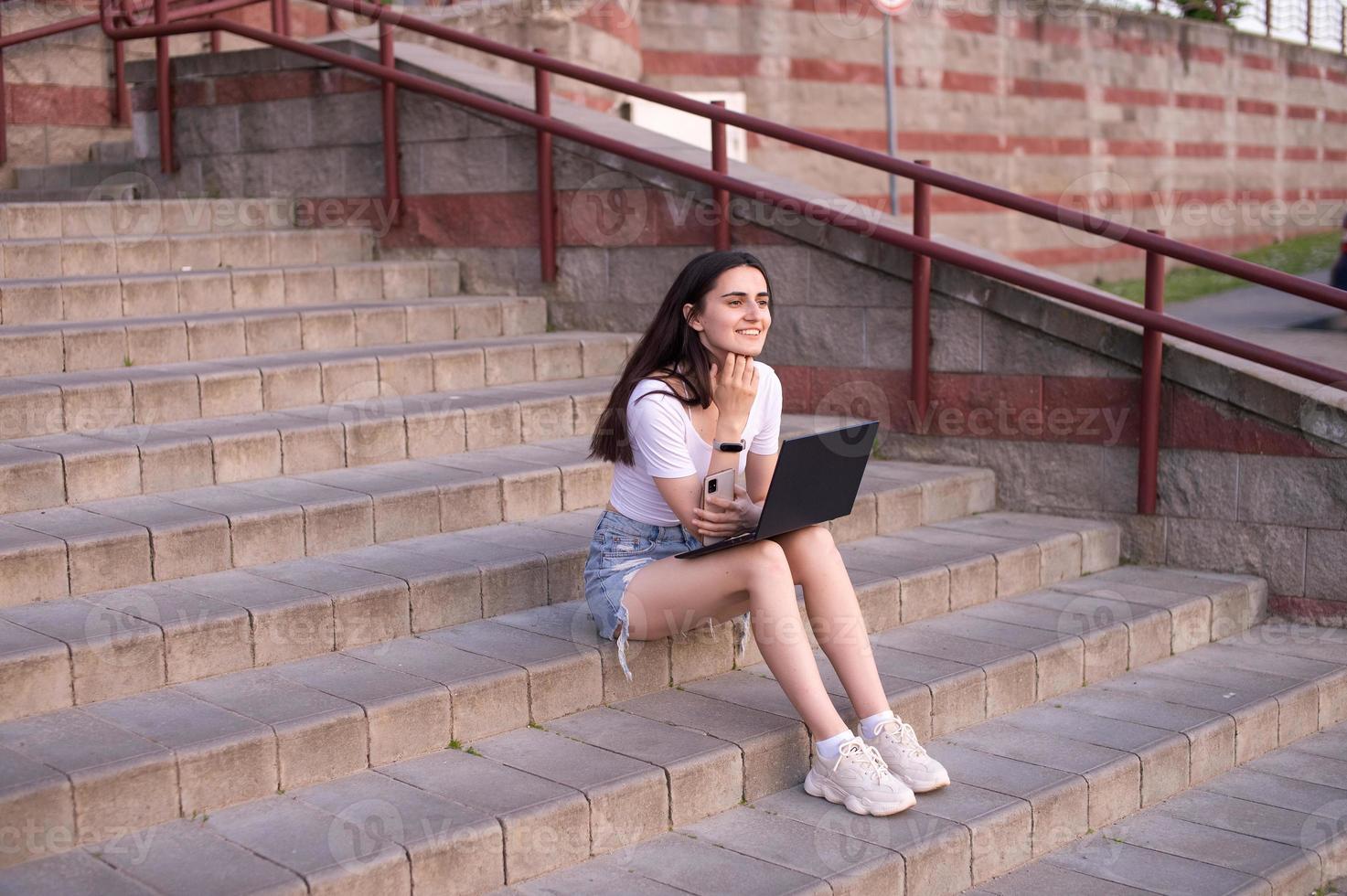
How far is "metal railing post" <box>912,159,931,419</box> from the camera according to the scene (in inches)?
247

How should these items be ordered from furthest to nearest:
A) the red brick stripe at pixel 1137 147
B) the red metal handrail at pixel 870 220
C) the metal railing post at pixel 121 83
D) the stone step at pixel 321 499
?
the red brick stripe at pixel 1137 147 < the metal railing post at pixel 121 83 < the red metal handrail at pixel 870 220 < the stone step at pixel 321 499

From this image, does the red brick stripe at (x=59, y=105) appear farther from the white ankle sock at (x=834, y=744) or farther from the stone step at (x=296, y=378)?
the white ankle sock at (x=834, y=744)

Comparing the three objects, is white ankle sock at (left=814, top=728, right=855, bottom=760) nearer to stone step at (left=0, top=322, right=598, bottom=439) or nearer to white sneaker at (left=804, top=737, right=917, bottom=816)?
white sneaker at (left=804, top=737, right=917, bottom=816)

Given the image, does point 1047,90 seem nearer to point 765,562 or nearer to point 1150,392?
point 1150,392

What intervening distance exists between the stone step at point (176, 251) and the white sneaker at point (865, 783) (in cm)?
459

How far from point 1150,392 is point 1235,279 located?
894cm

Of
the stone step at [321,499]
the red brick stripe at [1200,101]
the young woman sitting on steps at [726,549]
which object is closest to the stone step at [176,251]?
the stone step at [321,499]

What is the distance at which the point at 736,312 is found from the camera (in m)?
4.10

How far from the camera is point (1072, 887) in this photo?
12.4ft

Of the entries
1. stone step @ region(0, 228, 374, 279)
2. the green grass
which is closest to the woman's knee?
stone step @ region(0, 228, 374, 279)

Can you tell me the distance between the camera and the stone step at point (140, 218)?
7066mm

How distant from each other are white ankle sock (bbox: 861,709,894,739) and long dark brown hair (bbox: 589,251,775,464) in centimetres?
101

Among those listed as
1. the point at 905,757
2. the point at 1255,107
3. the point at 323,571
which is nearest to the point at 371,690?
the point at 323,571

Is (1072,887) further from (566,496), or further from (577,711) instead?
(566,496)
